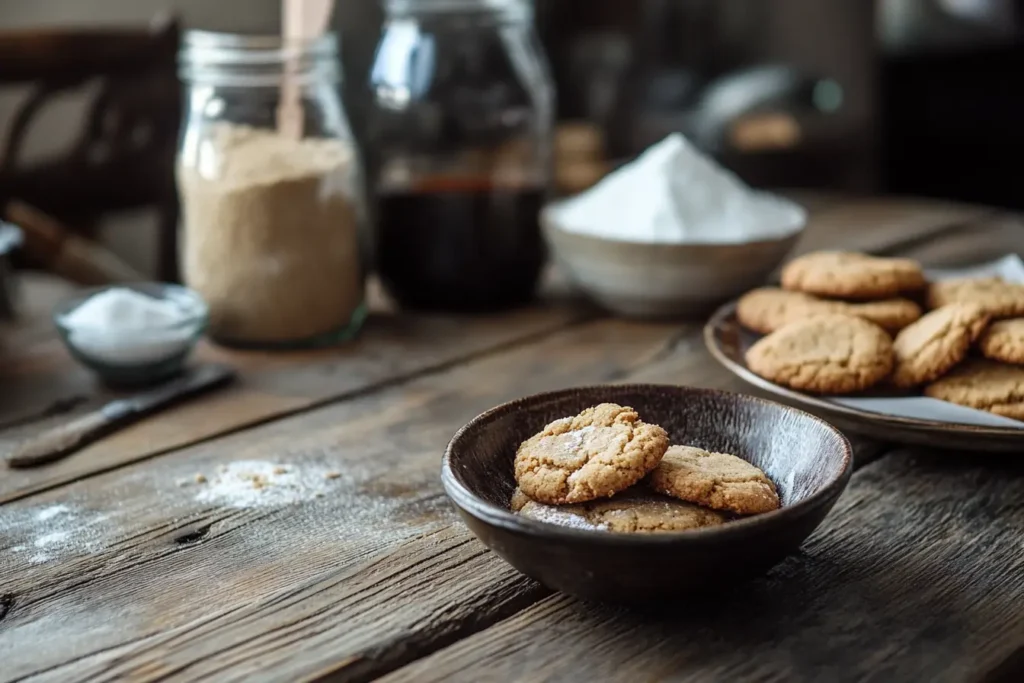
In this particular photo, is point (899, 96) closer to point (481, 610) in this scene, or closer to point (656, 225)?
point (656, 225)

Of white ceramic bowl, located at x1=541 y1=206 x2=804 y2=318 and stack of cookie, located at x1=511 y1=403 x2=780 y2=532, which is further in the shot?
white ceramic bowl, located at x1=541 y1=206 x2=804 y2=318

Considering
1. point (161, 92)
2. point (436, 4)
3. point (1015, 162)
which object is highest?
point (436, 4)

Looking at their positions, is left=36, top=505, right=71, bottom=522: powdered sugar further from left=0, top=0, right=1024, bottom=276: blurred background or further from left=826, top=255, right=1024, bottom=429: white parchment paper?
left=0, top=0, right=1024, bottom=276: blurred background

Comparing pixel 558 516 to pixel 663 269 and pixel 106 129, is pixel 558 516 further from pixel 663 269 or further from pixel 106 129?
pixel 106 129

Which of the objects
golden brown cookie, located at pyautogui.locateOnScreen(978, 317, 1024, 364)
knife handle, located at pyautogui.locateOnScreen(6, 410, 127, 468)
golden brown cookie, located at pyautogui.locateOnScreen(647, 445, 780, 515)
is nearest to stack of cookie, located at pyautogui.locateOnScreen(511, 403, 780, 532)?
golden brown cookie, located at pyautogui.locateOnScreen(647, 445, 780, 515)

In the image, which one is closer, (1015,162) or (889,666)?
(889,666)

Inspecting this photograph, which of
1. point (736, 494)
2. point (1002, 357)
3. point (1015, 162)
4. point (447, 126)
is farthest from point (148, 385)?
point (1015, 162)

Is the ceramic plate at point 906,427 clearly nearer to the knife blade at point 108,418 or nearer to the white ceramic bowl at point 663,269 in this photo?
the white ceramic bowl at point 663,269

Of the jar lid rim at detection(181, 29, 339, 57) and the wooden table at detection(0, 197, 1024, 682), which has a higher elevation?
the jar lid rim at detection(181, 29, 339, 57)
